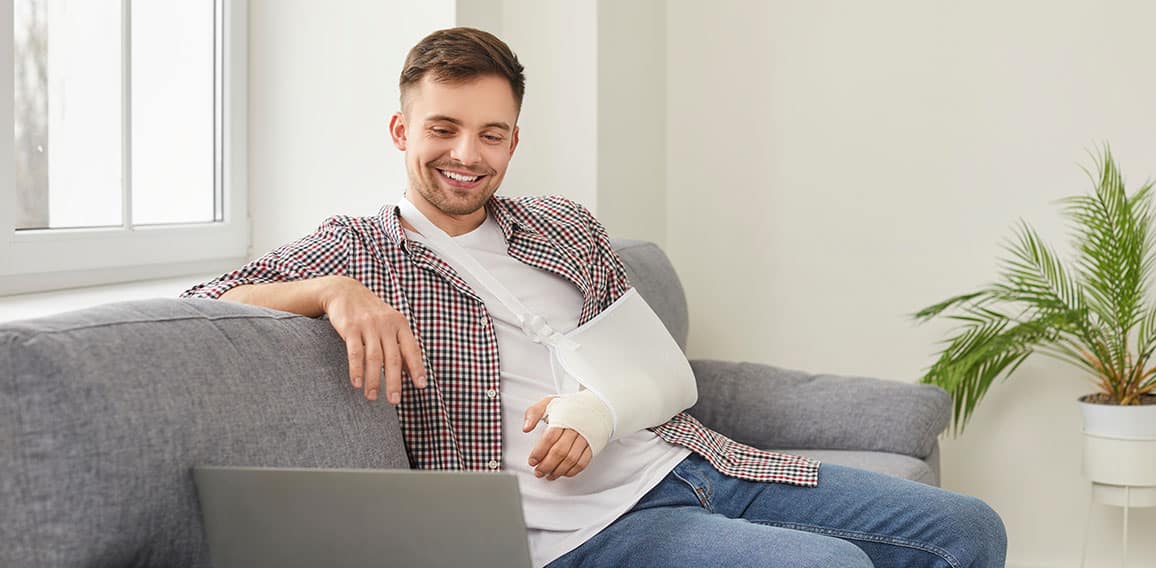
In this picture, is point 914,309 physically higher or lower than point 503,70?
lower

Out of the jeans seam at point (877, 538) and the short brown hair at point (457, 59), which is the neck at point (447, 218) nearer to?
the short brown hair at point (457, 59)

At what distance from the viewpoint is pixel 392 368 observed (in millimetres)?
1334

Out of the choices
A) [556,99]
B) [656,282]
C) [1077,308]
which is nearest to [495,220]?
[656,282]

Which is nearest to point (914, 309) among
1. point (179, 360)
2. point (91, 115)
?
point (91, 115)

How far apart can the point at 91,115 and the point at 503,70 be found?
2.83 ft

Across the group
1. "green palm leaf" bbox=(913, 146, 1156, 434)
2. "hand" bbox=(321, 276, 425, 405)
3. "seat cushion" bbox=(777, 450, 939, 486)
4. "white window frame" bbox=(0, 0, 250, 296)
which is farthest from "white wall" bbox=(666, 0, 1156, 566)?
"hand" bbox=(321, 276, 425, 405)

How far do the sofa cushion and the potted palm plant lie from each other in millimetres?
1921

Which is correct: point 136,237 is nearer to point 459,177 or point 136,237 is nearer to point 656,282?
point 459,177

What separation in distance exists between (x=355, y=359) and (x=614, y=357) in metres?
0.40

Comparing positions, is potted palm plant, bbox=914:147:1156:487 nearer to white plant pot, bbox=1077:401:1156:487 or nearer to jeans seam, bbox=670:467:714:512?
white plant pot, bbox=1077:401:1156:487

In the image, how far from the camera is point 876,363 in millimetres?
3238

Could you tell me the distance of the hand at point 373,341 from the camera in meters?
1.32

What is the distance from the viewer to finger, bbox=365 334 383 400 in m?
1.31

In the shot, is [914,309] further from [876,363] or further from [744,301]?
[744,301]
